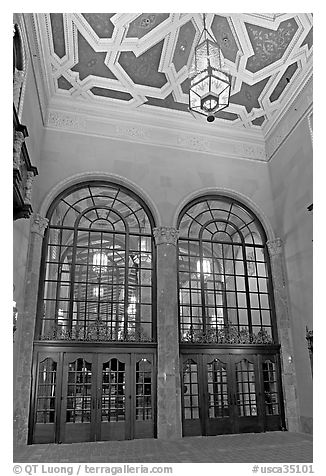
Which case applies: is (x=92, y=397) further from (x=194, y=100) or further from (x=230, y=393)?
(x=194, y=100)

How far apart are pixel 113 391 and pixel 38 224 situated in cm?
420

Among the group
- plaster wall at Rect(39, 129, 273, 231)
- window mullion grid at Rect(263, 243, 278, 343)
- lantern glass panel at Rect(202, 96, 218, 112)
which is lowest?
window mullion grid at Rect(263, 243, 278, 343)

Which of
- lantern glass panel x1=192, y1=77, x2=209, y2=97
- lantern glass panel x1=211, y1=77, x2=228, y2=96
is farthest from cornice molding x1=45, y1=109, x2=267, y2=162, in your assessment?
lantern glass panel x1=211, y1=77, x2=228, y2=96

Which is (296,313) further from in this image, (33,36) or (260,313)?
Result: (33,36)

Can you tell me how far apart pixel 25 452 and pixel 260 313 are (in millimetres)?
6374

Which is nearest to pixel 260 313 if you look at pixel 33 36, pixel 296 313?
pixel 296 313

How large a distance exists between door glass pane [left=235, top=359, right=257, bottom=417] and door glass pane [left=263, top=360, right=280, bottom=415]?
12.2 inches

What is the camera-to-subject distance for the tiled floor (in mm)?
6613

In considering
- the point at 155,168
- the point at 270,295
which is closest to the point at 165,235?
the point at 155,168

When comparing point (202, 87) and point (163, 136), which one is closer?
point (202, 87)

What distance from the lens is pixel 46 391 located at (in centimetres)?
853

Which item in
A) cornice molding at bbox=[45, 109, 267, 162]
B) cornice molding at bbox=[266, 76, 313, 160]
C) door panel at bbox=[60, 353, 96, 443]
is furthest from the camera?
cornice molding at bbox=[45, 109, 267, 162]

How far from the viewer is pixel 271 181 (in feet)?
38.1

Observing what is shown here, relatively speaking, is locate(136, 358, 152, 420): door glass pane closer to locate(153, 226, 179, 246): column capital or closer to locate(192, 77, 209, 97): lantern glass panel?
locate(153, 226, 179, 246): column capital
